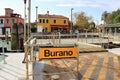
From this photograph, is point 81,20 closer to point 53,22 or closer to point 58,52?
point 53,22

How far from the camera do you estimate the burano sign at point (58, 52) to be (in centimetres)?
786

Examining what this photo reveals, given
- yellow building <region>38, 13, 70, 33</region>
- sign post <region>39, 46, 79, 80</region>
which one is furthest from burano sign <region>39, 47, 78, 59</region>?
yellow building <region>38, 13, 70, 33</region>

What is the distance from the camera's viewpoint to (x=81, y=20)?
3772 inches

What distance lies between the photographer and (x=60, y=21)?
258 ft

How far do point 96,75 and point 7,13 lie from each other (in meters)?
65.3

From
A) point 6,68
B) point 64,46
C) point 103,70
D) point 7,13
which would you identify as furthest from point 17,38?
point 7,13

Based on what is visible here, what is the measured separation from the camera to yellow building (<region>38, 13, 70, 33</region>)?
76875 mm

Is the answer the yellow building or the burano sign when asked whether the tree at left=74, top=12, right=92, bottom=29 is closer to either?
the yellow building

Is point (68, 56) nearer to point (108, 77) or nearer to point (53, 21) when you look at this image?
point (108, 77)

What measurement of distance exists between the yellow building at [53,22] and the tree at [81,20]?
14205mm

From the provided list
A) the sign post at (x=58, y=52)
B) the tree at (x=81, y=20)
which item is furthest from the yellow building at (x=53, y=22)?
the sign post at (x=58, y=52)

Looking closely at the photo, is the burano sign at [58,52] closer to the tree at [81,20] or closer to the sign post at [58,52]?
the sign post at [58,52]

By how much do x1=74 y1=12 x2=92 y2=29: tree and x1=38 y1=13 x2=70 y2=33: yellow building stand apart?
46.6 feet

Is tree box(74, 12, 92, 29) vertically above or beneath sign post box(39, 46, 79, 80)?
above
